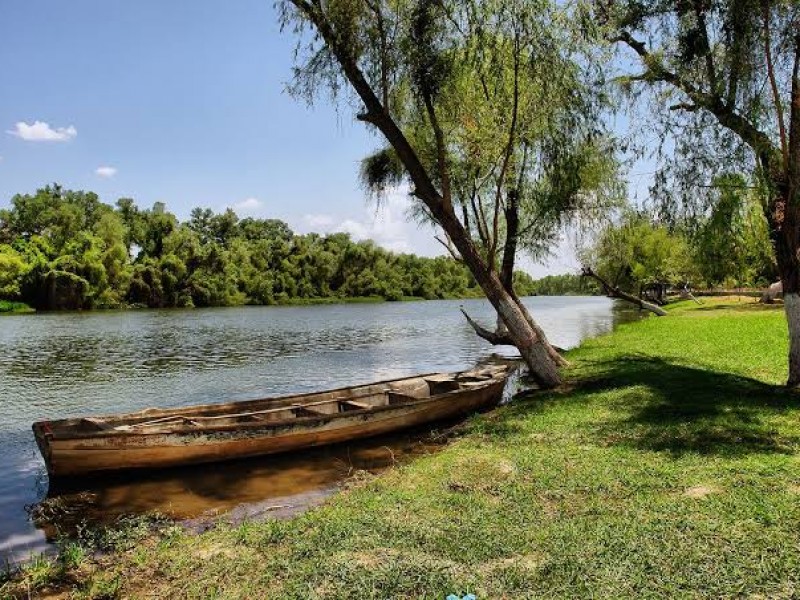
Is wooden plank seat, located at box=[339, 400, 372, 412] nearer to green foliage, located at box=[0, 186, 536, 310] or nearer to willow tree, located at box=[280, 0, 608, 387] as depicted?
willow tree, located at box=[280, 0, 608, 387]

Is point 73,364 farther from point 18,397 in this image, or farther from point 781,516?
point 781,516

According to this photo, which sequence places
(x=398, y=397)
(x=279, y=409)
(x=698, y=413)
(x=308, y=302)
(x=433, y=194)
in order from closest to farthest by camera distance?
1. (x=698, y=413)
2. (x=279, y=409)
3. (x=433, y=194)
4. (x=398, y=397)
5. (x=308, y=302)

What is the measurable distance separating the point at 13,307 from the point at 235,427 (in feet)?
274

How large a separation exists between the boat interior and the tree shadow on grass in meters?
A: 3.81

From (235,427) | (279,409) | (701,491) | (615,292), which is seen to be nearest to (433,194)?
(279,409)

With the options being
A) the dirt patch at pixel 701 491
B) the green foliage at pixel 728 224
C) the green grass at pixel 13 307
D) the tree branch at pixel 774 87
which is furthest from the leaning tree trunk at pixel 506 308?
the green grass at pixel 13 307

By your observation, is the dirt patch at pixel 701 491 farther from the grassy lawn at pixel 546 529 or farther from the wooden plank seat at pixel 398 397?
the wooden plank seat at pixel 398 397

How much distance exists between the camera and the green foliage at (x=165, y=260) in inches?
3305

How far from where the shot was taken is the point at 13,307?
80.5m

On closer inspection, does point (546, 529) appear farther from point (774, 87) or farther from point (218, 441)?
point (774, 87)

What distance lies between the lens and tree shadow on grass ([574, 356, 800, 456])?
9.96m

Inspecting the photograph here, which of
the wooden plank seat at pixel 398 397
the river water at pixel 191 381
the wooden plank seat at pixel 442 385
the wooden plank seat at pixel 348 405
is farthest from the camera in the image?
the wooden plank seat at pixel 442 385

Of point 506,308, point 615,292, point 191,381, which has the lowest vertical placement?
point 191,381

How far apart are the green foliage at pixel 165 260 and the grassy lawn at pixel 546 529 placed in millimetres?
85827
